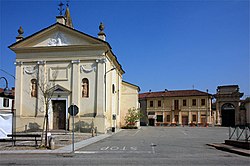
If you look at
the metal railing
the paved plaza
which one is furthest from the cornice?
the metal railing

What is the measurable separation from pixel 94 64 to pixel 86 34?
333 cm

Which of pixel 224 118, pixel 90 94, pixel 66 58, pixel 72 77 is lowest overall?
pixel 224 118

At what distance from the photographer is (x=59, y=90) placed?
30062 millimetres

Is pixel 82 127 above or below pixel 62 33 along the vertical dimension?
below

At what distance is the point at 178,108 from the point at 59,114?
121 ft

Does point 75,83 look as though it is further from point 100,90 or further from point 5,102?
point 5,102

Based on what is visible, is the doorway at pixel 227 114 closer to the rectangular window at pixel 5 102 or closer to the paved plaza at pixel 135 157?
the rectangular window at pixel 5 102

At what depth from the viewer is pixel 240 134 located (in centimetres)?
1688

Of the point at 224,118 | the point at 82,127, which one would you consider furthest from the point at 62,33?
the point at 224,118

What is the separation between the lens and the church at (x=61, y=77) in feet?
97.3

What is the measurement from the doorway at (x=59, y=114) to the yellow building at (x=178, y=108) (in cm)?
3558

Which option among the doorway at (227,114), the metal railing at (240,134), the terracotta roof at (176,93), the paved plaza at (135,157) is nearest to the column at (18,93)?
the paved plaza at (135,157)

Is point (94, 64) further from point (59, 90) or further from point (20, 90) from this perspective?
point (20, 90)

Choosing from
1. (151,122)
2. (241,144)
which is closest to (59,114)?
(241,144)
